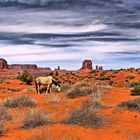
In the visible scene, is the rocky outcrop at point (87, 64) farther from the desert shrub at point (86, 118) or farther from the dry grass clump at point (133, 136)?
the dry grass clump at point (133, 136)

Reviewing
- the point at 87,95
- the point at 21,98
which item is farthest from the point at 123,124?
the point at 87,95

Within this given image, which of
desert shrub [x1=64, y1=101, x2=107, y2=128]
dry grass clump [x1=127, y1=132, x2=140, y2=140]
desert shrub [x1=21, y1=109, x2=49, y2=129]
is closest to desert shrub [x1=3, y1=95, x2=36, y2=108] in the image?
desert shrub [x1=21, y1=109, x2=49, y2=129]

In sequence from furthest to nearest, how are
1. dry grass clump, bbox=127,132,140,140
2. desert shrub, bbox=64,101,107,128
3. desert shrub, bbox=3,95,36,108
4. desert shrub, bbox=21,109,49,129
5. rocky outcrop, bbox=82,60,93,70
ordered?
1. rocky outcrop, bbox=82,60,93,70
2. desert shrub, bbox=3,95,36,108
3. desert shrub, bbox=64,101,107,128
4. desert shrub, bbox=21,109,49,129
5. dry grass clump, bbox=127,132,140,140

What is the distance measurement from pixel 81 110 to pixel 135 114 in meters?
3.31

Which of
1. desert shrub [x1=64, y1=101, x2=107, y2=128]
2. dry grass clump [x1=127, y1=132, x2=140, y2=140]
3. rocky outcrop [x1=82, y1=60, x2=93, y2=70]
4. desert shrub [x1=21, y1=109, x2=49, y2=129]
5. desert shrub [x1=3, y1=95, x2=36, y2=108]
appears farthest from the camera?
rocky outcrop [x1=82, y1=60, x2=93, y2=70]

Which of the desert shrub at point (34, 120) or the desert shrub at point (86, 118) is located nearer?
the desert shrub at point (34, 120)

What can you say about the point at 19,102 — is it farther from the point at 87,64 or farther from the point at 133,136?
the point at 87,64

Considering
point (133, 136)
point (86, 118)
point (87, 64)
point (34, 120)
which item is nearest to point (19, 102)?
point (34, 120)

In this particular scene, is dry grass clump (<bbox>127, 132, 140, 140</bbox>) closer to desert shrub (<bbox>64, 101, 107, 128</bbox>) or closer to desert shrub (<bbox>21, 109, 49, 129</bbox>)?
desert shrub (<bbox>64, 101, 107, 128</bbox>)

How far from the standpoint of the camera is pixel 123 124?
13.7m

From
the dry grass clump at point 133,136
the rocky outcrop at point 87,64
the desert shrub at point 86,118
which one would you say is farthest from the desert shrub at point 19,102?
the rocky outcrop at point 87,64

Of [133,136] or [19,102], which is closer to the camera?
[133,136]

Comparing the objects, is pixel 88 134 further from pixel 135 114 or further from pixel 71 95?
pixel 71 95

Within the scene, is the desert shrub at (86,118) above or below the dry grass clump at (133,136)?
above
